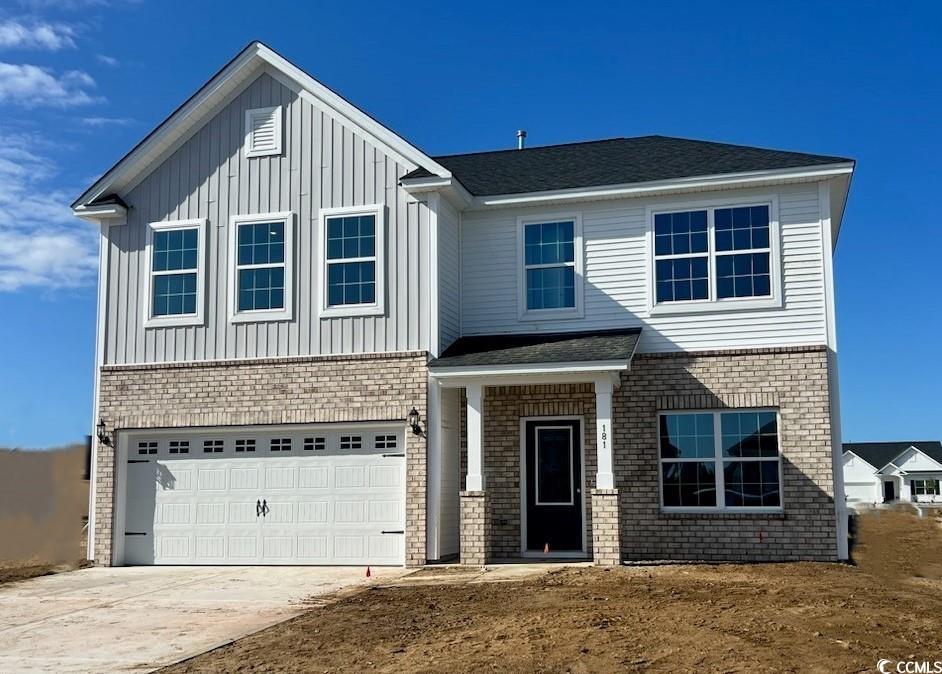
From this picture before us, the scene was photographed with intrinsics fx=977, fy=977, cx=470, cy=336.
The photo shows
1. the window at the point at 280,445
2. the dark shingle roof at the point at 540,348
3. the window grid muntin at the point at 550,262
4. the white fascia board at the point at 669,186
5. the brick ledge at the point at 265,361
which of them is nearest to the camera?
the dark shingle roof at the point at 540,348

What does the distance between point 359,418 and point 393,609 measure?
5.39m

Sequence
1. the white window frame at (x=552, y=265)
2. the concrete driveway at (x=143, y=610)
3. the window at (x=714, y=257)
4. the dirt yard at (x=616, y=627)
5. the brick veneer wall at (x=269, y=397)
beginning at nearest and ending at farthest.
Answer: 1. the dirt yard at (x=616, y=627)
2. the concrete driveway at (x=143, y=610)
3. the brick veneer wall at (x=269, y=397)
4. the window at (x=714, y=257)
5. the white window frame at (x=552, y=265)

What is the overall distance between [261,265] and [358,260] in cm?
181

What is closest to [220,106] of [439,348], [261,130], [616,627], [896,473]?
[261,130]

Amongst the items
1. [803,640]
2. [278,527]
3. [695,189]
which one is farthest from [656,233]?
[803,640]

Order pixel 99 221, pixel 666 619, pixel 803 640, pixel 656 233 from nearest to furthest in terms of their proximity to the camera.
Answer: pixel 803 640, pixel 666 619, pixel 656 233, pixel 99 221

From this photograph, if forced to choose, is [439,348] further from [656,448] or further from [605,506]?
[656,448]

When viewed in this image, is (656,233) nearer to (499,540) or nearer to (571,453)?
(571,453)

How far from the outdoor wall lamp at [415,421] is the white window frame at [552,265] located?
2706mm

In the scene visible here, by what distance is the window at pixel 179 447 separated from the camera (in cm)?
1719

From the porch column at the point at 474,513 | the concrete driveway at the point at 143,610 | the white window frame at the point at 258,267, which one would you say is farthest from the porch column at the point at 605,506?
the white window frame at the point at 258,267

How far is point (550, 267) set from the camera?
17.0 metres

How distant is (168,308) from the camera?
17.5 m

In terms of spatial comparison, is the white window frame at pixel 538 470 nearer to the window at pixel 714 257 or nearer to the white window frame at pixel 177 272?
the window at pixel 714 257
